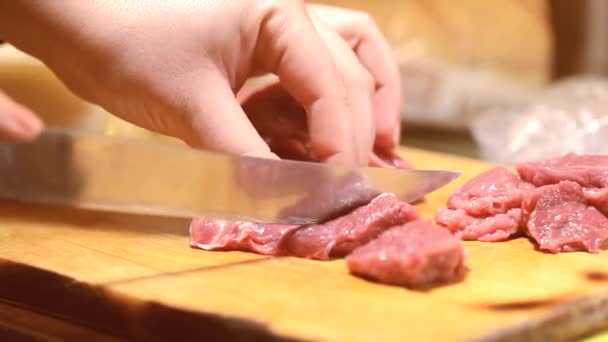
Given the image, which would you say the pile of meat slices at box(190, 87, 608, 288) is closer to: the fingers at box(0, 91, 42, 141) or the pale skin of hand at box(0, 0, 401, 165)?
the pale skin of hand at box(0, 0, 401, 165)

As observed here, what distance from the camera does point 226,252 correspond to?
2021 millimetres

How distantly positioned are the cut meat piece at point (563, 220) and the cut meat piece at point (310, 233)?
0.31 meters

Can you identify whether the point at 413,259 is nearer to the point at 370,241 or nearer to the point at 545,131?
the point at 370,241

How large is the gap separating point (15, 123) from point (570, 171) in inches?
51.2

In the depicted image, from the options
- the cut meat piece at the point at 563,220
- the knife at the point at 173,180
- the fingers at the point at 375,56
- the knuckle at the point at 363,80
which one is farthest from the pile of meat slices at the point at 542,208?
the fingers at the point at 375,56

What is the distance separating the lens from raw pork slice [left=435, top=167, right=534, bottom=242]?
85.0 inches

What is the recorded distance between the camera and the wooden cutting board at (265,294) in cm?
153

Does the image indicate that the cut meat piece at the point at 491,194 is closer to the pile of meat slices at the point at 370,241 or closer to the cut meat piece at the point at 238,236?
the pile of meat slices at the point at 370,241

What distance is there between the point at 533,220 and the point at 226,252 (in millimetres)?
722

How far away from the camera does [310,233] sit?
2002 millimetres

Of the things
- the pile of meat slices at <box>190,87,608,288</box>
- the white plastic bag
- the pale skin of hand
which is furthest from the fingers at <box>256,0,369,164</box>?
the white plastic bag

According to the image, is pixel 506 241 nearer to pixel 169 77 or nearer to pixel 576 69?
pixel 169 77

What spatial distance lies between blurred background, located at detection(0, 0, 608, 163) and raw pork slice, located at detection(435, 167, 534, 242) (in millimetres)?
1091

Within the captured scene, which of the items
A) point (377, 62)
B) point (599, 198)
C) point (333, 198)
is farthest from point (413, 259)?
point (377, 62)
